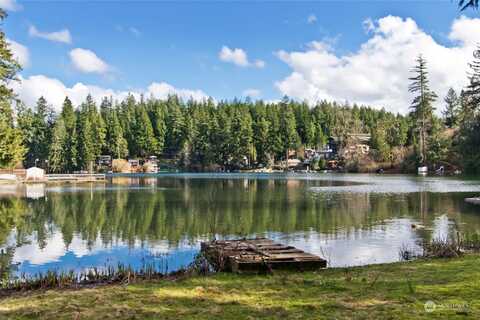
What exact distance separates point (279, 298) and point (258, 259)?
2.97 meters

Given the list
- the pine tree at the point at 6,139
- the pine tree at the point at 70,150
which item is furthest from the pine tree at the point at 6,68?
the pine tree at the point at 70,150

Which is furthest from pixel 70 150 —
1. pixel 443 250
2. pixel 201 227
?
pixel 443 250

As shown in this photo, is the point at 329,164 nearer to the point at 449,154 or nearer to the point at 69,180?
the point at 449,154

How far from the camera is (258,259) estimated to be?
35.3 feet

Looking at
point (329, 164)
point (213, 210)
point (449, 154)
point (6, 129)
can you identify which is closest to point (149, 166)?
point (329, 164)

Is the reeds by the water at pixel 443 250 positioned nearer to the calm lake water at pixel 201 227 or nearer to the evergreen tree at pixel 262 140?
the calm lake water at pixel 201 227

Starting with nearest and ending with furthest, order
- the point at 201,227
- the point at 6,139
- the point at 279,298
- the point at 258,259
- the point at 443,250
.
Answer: the point at 279,298 < the point at 258,259 < the point at 443,250 < the point at 201,227 < the point at 6,139

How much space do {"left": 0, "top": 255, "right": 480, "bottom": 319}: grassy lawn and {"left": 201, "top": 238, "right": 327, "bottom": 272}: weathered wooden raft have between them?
1.54 ft

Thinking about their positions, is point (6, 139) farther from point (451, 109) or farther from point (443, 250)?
point (451, 109)

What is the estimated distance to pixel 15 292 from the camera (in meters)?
9.44

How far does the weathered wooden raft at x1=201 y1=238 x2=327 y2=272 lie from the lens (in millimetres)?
10461

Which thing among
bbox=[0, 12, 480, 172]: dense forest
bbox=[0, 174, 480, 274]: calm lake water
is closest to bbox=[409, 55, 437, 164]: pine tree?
bbox=[0, 12, 480, 172]: dense forest

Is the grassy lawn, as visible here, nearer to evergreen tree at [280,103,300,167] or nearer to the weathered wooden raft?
the weathered wooden raft

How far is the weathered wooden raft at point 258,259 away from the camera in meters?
10.5
